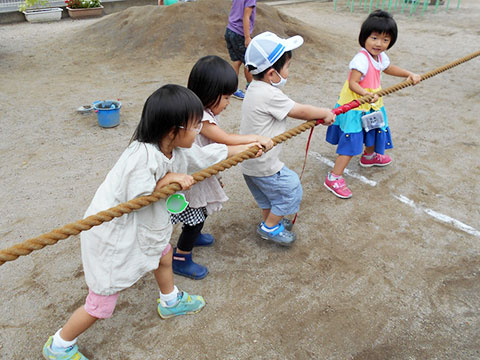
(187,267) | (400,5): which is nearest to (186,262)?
(187,267)

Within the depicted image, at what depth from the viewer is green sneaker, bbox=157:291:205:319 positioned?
2.19 metres

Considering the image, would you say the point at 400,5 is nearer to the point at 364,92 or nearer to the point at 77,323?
the point at 364,92

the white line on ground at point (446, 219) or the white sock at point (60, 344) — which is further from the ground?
the white sock at point (60, 344)

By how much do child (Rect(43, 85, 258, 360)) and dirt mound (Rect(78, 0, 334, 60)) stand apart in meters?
5.57

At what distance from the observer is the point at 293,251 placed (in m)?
2.78

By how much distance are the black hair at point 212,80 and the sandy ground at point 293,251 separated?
44.3 inches

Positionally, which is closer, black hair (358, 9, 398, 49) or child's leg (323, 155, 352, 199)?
black hair (358, 9, 398, 49)

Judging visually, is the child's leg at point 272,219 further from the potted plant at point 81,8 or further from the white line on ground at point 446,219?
the potted plant at point 81,8

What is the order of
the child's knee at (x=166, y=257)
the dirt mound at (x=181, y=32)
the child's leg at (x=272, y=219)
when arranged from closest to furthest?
the child's knee at (x=166, y=257)
the child's leg at (x=272, y=219)
the dirt mound at (x=181, y=32)

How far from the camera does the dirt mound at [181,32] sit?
714 centimetres

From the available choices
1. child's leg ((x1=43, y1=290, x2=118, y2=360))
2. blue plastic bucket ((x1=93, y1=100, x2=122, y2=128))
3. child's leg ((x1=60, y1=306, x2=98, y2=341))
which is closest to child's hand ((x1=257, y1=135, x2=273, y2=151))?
child's leg ((x1=43, y1=290, x2=118, y2=360))

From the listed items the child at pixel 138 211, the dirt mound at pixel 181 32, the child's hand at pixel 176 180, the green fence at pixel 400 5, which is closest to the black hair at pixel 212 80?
the child at pixel 138 211

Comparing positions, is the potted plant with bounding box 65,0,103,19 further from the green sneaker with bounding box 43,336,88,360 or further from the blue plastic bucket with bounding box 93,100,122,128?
the green sneaker with bounding box 43,336,88,360

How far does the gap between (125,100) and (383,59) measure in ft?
11.3
